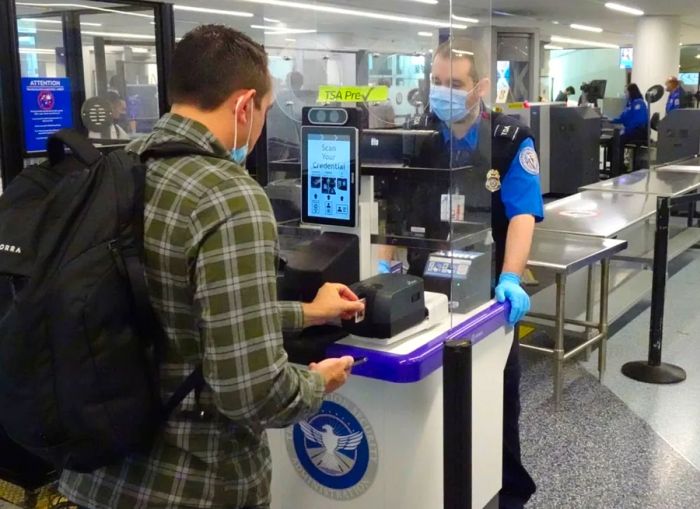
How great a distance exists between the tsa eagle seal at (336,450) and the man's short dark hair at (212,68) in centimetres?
93

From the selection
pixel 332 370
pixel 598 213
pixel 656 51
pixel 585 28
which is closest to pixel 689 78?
pixel 585 28

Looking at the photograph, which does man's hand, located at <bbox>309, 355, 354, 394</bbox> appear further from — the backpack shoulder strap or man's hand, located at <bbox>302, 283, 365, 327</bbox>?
the backpack shoulder strap

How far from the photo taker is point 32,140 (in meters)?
2.43

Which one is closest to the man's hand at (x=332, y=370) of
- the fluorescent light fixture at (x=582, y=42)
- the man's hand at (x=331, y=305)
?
the man's hand at (x=331, y=305)

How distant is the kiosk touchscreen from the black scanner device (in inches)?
8.9

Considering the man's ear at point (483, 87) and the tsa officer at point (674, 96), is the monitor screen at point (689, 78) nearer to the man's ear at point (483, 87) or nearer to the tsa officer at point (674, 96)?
the tsa officer at point (674, 96)

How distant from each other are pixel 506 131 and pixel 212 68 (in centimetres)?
125

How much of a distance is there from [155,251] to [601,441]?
2.53m

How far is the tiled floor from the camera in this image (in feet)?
8.90

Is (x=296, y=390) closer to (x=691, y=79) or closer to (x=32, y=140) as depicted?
(x=32, y=140)

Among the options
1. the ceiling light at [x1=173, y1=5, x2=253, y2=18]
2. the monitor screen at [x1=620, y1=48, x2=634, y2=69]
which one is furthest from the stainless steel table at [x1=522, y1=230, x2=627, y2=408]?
the monitor screen at [x1=620, y1=48, x2=634, y2=69]

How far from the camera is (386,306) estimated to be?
1689 millimetres

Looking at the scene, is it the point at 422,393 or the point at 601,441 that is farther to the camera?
the point at 601,441

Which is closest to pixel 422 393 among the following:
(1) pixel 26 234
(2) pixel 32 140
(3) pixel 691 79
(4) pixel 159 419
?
(4) pixel 159 419
